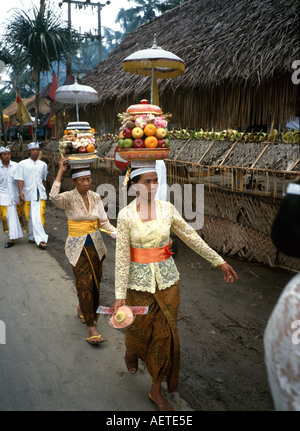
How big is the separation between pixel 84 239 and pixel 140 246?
1225 mm

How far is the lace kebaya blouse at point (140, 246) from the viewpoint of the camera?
280cm

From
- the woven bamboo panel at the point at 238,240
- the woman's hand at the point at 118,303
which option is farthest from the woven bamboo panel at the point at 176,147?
the woman's hand at the point at 118,303

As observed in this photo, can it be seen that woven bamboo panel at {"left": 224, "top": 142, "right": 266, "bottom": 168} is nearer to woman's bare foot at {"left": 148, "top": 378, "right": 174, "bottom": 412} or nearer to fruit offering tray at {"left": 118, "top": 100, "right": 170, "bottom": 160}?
fruit offering tray at {"left": 118, "top": 100, "right": 170, "bottom": 160}

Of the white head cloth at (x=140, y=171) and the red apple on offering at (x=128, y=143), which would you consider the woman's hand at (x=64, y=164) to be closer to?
the red apple on offering at (x=128, y=143)

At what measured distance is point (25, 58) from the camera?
14344mm

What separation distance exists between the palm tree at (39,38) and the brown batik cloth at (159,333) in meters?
12.9

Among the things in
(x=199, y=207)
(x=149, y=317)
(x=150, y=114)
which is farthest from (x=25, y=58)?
(x=149, y=317)

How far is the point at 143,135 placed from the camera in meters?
3.11

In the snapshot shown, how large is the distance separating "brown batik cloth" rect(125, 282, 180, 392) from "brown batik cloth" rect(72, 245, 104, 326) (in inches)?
39.2

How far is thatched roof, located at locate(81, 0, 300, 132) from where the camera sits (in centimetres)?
564

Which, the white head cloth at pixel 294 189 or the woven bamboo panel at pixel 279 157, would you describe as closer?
the white head cloth at pixel 294 189

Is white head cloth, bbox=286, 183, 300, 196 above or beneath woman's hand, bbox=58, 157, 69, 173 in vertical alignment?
above

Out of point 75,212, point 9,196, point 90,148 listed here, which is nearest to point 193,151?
point 90,148


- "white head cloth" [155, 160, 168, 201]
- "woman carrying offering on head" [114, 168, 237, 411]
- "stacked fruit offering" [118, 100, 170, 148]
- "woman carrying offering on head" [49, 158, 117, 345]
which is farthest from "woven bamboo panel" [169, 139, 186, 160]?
"woman carrying offering on head" [114, 168, 237, 411]
